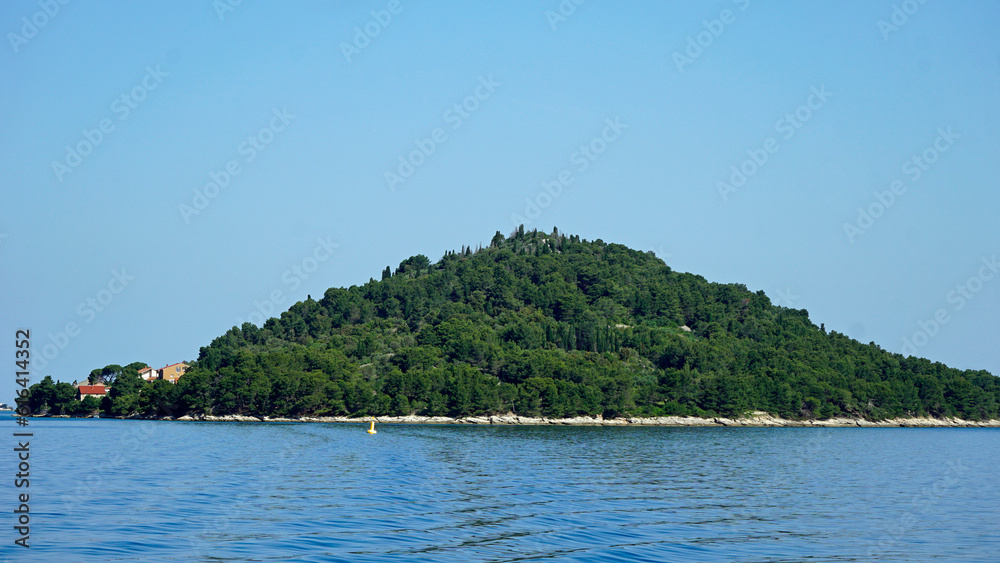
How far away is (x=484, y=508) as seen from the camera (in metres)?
31.0

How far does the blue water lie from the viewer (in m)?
23.6

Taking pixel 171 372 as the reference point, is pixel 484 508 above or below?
below

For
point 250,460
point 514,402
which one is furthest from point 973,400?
point 250,460

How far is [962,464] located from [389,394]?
87731 mm
